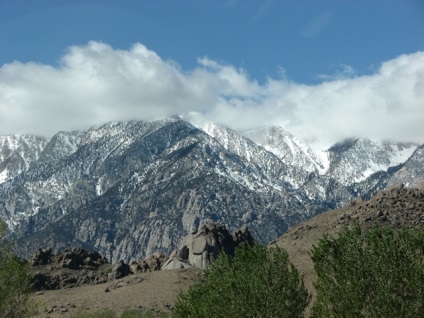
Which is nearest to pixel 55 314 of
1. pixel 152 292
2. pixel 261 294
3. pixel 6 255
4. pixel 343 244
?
pixel 152 292

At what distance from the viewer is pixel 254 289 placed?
73.1 meters

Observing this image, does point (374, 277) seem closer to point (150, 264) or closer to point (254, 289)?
point (254, 289)

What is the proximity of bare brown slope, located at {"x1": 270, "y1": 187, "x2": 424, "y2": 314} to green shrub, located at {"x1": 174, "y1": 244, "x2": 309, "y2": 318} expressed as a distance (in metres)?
62.9

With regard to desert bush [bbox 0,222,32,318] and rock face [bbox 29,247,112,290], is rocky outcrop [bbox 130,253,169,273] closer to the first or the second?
rock face [bbox 29,247,112,290]

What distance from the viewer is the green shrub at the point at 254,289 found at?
72688mm

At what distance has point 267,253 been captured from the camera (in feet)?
264

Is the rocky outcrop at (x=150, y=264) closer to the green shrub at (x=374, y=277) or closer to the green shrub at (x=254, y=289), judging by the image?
the green shrub at (x=254, y=289)

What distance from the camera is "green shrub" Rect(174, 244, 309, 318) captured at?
238 ft

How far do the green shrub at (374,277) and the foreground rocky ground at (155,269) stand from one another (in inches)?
2302

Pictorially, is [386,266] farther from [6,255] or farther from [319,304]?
[6,255]

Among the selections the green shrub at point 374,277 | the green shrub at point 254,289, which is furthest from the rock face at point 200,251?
the green shrub at point 374,277

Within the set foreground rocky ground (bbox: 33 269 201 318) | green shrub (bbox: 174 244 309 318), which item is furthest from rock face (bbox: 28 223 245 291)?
green shrub (bbox: 174 244 309 318)

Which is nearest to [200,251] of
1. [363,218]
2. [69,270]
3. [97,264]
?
[97,264]

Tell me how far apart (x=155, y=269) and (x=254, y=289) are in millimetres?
115127
